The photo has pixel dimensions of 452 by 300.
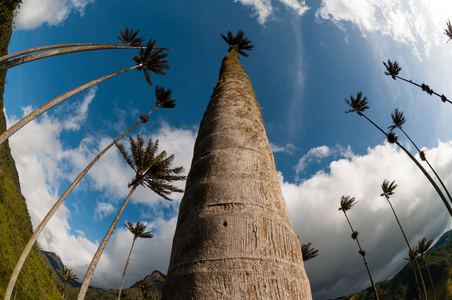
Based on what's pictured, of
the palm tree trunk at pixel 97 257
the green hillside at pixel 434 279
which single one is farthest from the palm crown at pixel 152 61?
the green hillside at pixel 434 279

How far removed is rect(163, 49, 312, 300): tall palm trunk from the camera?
4.12 ft

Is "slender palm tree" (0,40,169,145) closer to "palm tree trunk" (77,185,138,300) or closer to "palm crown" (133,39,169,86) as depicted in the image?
"palm crown" (133,39,169,86)

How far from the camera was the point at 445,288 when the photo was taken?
298ft

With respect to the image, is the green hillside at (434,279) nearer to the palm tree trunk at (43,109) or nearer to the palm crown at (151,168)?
the palm crown at (151,168)

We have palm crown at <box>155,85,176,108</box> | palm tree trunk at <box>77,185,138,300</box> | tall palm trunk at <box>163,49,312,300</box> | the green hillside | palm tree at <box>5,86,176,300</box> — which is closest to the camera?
tall palm trunk at <box>163,49,312,300</box>

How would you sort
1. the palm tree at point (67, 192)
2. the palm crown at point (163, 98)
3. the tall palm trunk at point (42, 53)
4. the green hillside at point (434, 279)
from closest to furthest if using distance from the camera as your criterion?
the tall palm trunk at point (42, 53)
the palm tree at point (67, 192)
the palm crown at point (163, 98)
the green hillside at point (434, 279)

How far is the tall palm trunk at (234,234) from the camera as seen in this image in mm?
1256

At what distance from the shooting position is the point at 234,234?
4.67 feet

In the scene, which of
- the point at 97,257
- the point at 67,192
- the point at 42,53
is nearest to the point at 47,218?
the point at 67,192

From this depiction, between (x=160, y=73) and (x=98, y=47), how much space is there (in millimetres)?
5291

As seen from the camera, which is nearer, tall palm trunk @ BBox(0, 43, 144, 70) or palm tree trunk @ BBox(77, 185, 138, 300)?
tall palm trunk @ BBox(0, 43, 144, 70)

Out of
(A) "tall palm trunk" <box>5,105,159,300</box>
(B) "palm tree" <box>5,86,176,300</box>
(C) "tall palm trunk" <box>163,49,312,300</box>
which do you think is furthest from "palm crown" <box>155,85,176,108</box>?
(C) "tall palm trunk" <box>163,49,312,300</box>

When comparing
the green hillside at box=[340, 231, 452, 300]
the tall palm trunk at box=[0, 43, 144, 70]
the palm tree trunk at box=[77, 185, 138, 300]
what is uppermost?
the green hillside at box=[340, 231, 452, 300]

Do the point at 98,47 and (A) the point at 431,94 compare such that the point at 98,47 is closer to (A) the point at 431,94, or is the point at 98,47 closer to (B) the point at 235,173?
(B) the point at 235,173
